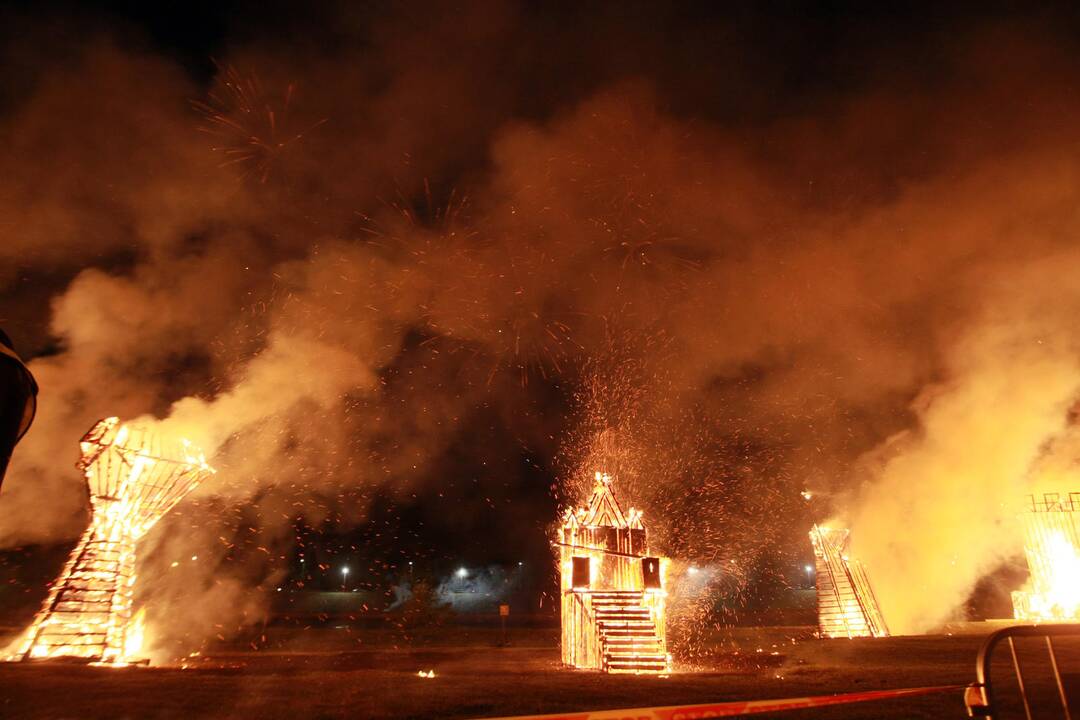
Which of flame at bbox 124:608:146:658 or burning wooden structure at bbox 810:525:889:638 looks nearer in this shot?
flame at bbox 124:608:146:658

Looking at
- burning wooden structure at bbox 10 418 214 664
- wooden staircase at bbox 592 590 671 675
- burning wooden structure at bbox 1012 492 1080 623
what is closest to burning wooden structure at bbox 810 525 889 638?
burning wooden structure at bbox 1012 492 1080 623

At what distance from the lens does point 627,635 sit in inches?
488

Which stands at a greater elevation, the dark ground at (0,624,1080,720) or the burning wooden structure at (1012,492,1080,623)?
the burning wooden structure at (1012,492,1080,623)

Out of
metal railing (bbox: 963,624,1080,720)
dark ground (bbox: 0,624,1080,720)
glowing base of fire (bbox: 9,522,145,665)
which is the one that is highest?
glowing base of fire (bbox: 9,522,145,665)

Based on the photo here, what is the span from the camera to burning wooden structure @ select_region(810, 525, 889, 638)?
1772 cm

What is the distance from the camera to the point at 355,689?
9102 mm

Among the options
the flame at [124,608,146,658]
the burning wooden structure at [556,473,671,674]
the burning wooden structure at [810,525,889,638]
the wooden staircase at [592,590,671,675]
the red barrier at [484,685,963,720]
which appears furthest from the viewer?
the burning wooden structure at [810,525,889,638]

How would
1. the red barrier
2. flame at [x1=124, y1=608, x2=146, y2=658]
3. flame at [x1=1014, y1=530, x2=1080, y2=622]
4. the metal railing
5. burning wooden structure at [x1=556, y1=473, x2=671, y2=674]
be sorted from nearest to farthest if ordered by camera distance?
the metal railing < the red barrier < burning wooden structure at [x1=556, y1=473, x2=671, y2=674] < flame at [x1=124, y1=608, x2=146, y2=658] < flame at [x1=1014, y1=530, x2=1080, y2=622]

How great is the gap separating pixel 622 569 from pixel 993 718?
8513 millimetres

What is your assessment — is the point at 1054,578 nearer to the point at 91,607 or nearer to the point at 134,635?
the point at 134,635

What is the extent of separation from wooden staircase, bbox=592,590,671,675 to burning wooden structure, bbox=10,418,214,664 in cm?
824

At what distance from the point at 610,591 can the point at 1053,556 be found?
14.4 meters

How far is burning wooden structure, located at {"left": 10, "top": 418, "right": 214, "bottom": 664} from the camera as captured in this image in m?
11.1

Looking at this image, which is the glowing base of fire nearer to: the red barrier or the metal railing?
the red barrier
